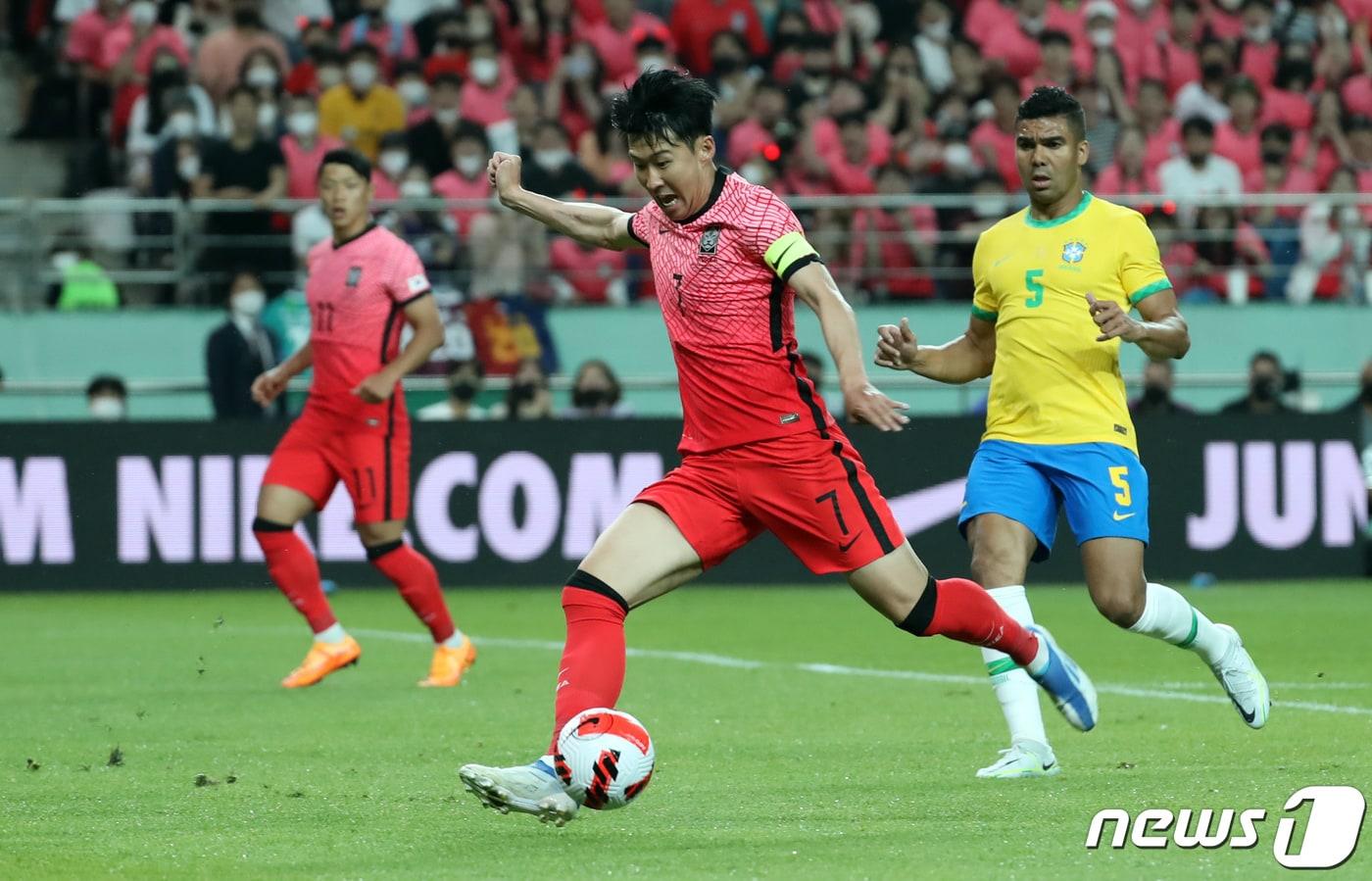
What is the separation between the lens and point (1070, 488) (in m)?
7.93

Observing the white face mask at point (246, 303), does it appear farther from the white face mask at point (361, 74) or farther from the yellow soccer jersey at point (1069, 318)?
the yellow soccer jersey at point (1069, 318)

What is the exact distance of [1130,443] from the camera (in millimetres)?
8023

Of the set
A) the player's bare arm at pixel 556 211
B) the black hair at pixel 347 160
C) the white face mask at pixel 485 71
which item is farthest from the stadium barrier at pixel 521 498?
the player's bare arm at pixel 556 211

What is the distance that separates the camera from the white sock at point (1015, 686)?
768 centimetres

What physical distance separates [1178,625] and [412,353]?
14.3 feet

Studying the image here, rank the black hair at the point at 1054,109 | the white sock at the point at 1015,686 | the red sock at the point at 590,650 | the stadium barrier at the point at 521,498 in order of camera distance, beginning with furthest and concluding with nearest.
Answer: the stadium barrier at the point at 521,498
the black hair at the point at 1054,109
the white sock at the point at 1015,686
the red sock at the point at 590,650

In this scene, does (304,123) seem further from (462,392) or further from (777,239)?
(777,239)

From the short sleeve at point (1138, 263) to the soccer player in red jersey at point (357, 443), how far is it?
421 centimetres

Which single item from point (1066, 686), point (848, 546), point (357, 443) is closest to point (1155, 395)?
point (357, 443)

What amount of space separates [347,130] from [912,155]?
488cm

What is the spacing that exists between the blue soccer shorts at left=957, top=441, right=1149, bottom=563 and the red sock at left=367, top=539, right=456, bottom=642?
151 inches

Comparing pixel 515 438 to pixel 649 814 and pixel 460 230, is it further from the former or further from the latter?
pixel 649 814

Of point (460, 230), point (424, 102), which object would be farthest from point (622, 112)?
point (424, 102)

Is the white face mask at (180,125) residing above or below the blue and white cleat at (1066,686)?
above
